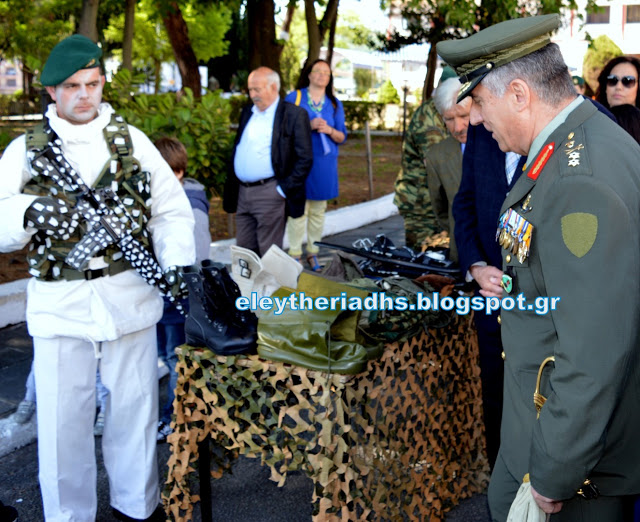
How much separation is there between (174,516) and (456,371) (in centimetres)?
139

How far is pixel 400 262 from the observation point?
12.6 ft

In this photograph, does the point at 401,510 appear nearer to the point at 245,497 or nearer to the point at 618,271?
the point at 245,497

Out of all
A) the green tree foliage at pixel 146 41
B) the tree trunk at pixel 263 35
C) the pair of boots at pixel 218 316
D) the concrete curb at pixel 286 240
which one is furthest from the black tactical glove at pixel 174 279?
the green tree foliage at pixel 146 41

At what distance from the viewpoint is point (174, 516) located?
10.2 feet

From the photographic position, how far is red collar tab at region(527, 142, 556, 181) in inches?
70.7

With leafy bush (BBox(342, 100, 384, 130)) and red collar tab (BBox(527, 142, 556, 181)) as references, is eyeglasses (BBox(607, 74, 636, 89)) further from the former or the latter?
leafy bush (BBox(342, 100, 384, 130))

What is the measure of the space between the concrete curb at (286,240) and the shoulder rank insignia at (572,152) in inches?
151

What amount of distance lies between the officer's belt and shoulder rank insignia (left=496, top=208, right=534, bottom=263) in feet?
5.80

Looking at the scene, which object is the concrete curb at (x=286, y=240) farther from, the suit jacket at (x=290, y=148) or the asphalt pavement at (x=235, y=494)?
the asphalt pavement at (x=235, y=494)

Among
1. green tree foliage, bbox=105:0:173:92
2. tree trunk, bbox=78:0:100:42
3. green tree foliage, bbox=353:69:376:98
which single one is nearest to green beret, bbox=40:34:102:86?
tree trunk, bbox=78:0:100:42

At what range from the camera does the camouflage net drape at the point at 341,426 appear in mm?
2715

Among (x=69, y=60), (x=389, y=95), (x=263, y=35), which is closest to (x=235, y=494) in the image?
(x=69, y=60)

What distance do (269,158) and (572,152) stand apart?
16.5ft

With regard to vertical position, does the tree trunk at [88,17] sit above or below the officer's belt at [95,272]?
above
